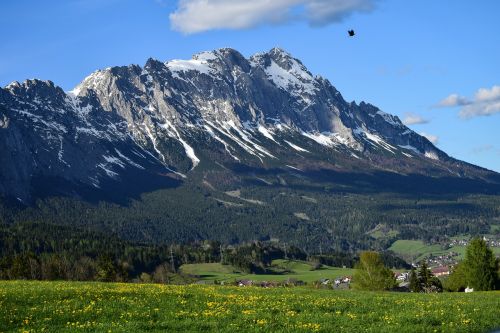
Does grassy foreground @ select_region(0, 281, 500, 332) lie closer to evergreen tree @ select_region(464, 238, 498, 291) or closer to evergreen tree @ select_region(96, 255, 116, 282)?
evergreen tree @ select_region(464, 238, 498, 291)

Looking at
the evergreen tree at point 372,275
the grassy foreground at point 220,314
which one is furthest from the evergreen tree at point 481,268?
the grassy foreground at point 220,314

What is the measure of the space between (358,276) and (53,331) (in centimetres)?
8414

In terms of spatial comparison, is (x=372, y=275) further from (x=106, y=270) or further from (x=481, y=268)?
(x=106, y=270)

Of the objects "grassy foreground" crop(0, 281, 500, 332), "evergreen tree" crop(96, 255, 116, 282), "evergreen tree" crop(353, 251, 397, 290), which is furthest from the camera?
"evergreen tree" crop(96, 255, 116, 282)

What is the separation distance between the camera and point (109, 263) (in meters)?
120

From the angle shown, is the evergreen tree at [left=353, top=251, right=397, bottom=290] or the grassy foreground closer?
the grassy foreground

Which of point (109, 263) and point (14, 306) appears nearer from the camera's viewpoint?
point (14, 306)

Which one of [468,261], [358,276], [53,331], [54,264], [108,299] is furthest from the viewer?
[54,264]

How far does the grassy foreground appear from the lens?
3225 cm

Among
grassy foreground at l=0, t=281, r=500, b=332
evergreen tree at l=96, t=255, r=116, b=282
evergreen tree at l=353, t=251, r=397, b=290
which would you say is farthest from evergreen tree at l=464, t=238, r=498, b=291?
evergreen tree at l=96, t=255, r=116, b=282

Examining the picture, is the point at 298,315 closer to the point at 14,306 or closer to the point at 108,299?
the point at 108,299

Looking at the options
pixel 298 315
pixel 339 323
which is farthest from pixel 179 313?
pixel 339 323

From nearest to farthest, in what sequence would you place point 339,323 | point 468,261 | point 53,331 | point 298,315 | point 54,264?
point 53,331, point 339,323, point 298,315, point 468,261, point 54,264

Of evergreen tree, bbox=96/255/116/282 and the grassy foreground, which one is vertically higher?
the grassy foreground
